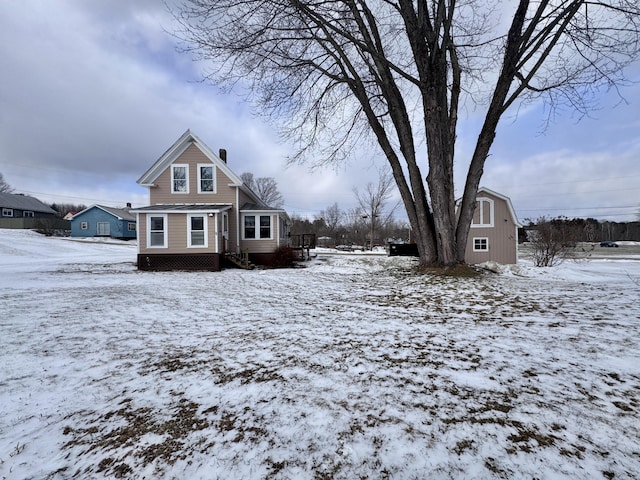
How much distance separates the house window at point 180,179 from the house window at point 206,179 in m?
0.63

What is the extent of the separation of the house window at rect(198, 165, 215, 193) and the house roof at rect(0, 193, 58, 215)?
138 ft

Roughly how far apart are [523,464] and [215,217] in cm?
1334

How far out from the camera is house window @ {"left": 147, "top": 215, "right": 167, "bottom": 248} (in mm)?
13359

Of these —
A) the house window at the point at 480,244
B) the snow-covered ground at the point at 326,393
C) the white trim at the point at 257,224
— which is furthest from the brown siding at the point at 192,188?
the house window at the point at 480,244

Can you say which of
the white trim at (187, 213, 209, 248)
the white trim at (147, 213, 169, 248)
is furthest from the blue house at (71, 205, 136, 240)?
the white trim at (187, 213, 209, 248)

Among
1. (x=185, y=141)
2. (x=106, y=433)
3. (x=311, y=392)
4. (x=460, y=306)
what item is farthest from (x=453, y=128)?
(x=185, y=141)

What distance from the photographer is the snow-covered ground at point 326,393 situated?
1726 mm

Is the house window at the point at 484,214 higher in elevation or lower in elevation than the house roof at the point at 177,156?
lower

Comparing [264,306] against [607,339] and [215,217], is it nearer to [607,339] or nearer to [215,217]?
[607,339]

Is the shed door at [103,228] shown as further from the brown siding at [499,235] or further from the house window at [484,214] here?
the house window at [484,214]

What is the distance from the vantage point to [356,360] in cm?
307

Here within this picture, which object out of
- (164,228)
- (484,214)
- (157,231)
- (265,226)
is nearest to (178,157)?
(164,228)

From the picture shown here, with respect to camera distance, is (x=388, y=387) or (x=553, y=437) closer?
(x=553, y=437)

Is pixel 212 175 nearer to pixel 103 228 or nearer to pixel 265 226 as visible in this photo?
pixel 265 226
